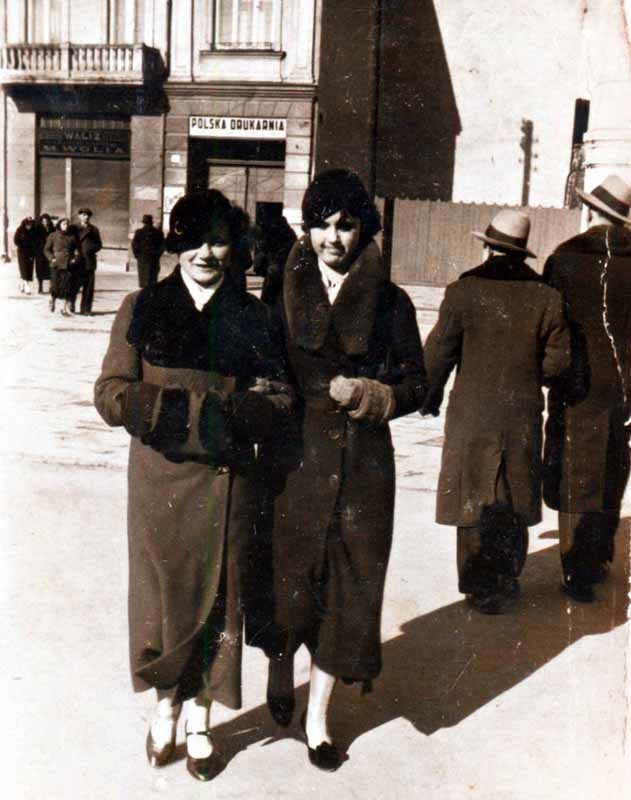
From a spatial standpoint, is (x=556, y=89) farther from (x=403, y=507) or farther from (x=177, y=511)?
(x=177, y=511)

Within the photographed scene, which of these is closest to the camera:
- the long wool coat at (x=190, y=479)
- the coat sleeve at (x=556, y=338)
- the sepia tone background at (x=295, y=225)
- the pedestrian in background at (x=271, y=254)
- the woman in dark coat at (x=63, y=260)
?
the long wool coat at (x=190, y=479)

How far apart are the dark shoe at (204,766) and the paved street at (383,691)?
0.11ft

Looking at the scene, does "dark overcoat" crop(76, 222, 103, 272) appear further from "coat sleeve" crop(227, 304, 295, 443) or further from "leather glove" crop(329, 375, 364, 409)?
"leather glove" crop(329, 375, 364, 409)

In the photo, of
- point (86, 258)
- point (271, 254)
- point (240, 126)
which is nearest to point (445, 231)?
point (240, 126)

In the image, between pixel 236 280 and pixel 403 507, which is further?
pixel 403 507

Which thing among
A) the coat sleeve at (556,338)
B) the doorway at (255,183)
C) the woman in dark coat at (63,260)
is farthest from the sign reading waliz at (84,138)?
the coat sleeve at (556,338)

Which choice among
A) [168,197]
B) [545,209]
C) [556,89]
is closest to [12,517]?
[168,197]

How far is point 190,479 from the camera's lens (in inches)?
120

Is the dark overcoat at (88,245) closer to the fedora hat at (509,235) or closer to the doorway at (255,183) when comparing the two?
the doorway at (255,183)

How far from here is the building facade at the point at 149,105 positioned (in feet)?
73.7

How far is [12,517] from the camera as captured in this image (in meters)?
5.54

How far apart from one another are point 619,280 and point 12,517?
3386 millimetres

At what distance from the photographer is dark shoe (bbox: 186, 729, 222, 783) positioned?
10.2 feet

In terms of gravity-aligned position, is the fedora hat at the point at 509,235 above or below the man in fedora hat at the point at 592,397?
above
